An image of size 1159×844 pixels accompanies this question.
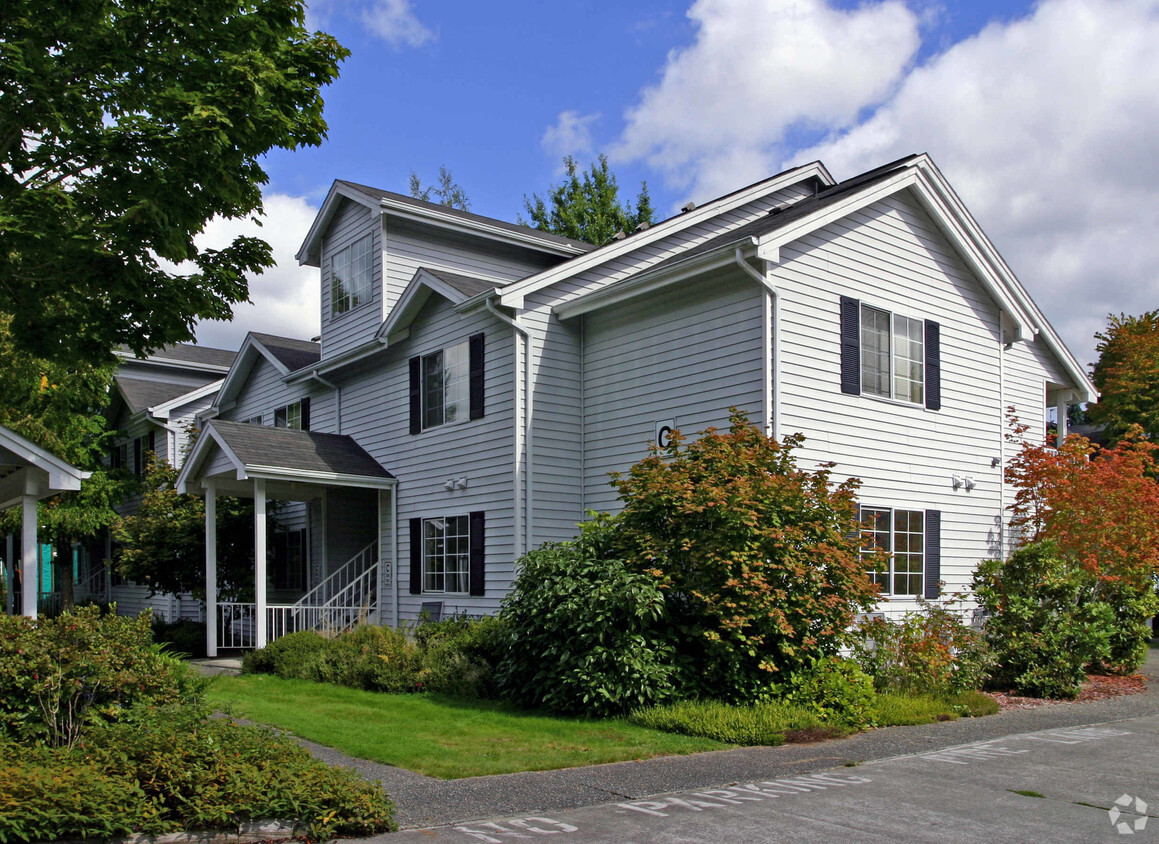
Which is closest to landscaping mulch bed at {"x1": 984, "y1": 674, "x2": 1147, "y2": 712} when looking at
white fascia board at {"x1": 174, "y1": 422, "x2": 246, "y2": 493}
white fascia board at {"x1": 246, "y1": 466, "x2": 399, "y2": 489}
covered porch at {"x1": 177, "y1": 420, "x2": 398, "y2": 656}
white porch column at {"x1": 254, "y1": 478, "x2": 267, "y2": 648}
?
covered porch at {"x1": 177, "y1": 420, "x2": 398, "y2": 656}

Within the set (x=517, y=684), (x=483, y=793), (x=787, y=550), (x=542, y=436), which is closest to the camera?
(x=483, y=793)

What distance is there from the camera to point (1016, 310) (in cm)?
1777

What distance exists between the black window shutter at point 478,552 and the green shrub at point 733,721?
244 inches

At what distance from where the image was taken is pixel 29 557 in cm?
1247

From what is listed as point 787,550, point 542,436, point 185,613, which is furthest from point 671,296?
point 185,613

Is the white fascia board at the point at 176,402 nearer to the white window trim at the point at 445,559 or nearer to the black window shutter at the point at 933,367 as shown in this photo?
the white window trim at the point at 445,559

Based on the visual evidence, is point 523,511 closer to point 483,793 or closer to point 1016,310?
point 483,793

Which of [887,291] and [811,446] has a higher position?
[887,291]

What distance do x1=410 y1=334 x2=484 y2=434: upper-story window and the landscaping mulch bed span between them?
9.15 m

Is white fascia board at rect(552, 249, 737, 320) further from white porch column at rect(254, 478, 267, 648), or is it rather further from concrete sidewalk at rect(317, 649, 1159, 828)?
concrete sidewalk at rect(317, 649, 1159, 828)

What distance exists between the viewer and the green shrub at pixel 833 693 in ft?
35.9

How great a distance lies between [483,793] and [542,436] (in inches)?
351

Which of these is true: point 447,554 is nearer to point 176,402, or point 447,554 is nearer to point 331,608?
point 331,608

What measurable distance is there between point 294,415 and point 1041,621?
17.0 meters
